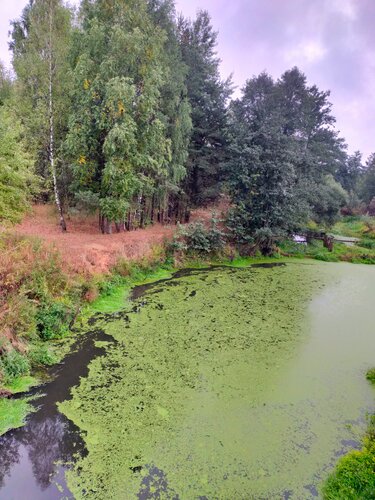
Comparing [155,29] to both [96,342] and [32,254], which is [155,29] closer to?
[32,254]

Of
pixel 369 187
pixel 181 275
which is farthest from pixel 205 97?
pixel 369 187

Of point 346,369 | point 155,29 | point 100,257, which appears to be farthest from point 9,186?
point 346,369

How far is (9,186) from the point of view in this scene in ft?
38.4

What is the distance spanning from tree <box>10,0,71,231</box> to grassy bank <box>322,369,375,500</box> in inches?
488

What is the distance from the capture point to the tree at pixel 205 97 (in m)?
17.8

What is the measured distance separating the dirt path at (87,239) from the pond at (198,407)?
214 centimetres

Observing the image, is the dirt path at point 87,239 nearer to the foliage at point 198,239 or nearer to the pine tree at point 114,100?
the foliage at point 198,239

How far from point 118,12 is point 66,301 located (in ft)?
38.1

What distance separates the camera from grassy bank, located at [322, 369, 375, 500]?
3.78 metres

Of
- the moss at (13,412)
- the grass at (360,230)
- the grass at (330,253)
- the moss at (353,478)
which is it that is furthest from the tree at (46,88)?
the grass at (360,230)

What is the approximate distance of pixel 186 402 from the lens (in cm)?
544

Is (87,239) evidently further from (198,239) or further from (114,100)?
(114,100)

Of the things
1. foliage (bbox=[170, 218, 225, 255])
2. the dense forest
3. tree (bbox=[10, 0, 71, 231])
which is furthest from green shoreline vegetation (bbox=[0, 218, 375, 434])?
tree (bbox=[10, 0, 71, 231])

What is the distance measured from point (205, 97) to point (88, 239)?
10740 mm
